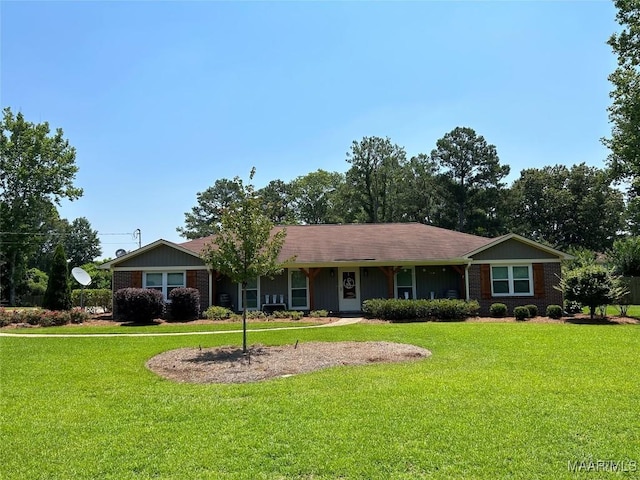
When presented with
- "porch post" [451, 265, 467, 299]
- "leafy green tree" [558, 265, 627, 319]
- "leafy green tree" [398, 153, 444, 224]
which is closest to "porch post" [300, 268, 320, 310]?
"porch post" [451, 265, 467, 299]

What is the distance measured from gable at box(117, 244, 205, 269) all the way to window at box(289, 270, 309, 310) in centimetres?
404

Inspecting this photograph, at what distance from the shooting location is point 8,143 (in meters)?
40.2

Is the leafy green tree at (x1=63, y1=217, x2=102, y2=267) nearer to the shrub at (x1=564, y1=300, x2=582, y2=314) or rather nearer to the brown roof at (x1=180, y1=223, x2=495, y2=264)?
the brown roof at (x1=180, y1=223, x2=495, y2=264)

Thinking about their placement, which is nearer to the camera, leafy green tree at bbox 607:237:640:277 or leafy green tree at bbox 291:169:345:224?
leafy green tree at bbox 607:237:640:277

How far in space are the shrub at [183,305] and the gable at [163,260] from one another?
170 centimetres

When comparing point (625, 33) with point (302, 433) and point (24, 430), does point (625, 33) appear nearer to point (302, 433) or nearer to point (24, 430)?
point (302, 433)

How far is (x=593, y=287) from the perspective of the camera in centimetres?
1669

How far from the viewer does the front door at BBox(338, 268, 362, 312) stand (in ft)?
70.0

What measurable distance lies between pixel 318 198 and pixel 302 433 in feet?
165

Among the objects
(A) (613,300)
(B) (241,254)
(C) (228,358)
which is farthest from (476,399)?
(A) (613,300)

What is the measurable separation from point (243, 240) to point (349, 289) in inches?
448

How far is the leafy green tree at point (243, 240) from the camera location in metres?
10.7

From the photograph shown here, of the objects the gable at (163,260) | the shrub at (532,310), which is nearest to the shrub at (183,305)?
the gable at (163,260)

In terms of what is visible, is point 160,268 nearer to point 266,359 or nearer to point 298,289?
point 298,289
